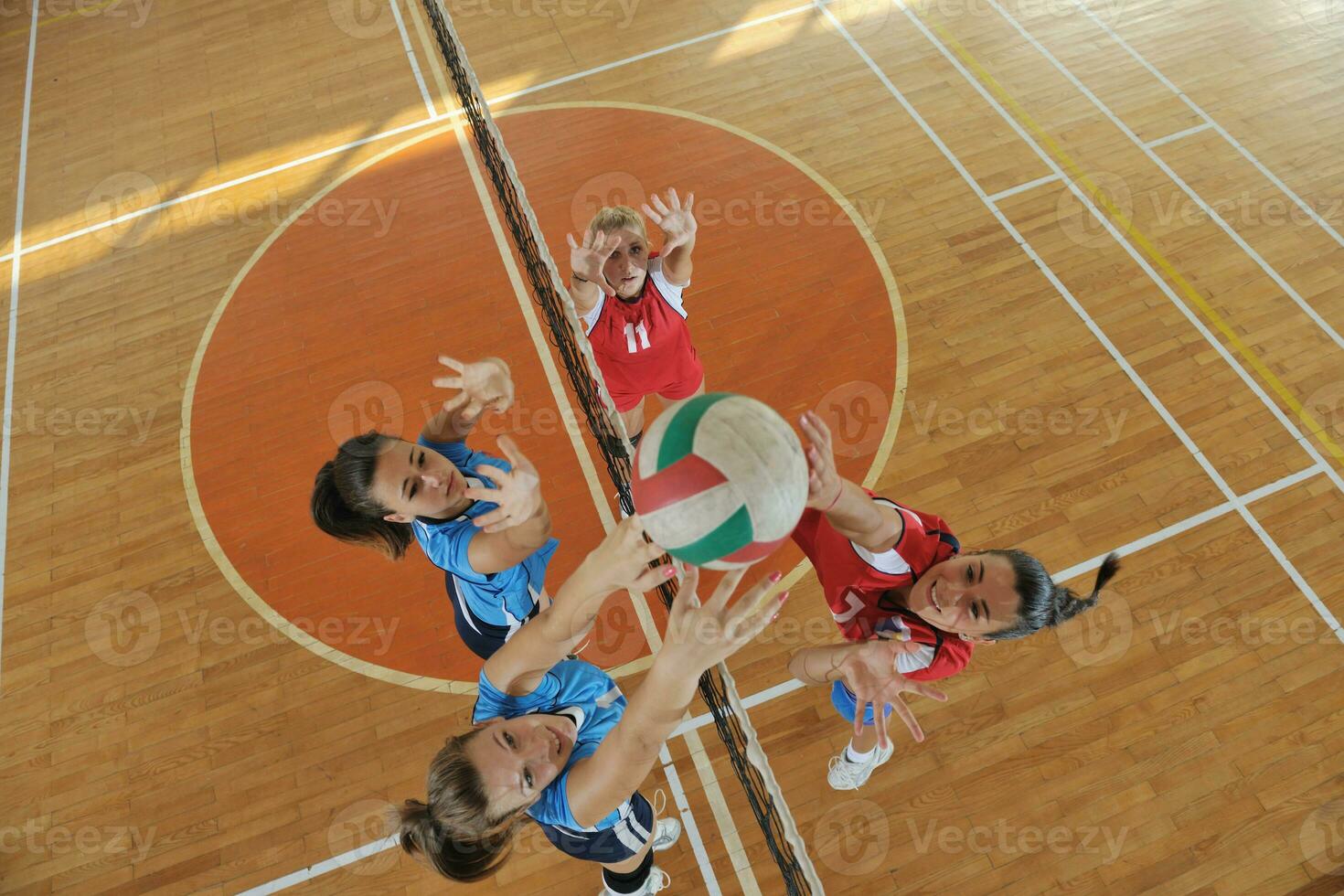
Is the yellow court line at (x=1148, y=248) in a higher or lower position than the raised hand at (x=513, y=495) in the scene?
lower

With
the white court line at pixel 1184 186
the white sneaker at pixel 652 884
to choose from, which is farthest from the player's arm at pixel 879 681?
the white court line at pixel 1184 186

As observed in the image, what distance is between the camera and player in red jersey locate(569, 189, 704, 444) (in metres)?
4.62

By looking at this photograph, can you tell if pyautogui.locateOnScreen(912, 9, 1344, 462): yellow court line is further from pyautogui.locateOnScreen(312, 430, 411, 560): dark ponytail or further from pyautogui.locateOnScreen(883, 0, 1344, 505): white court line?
pyautogui.locateOnScreen(312, 430, 411, 560): dark ponytail

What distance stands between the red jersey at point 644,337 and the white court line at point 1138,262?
13.2 ft

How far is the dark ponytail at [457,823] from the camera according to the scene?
9.23 feet

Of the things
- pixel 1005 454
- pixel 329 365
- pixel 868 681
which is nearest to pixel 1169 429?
pixel 1005 454

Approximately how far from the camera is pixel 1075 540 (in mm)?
5895

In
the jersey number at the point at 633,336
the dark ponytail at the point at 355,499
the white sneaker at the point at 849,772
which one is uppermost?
the dark ponytail at the point at 355,499

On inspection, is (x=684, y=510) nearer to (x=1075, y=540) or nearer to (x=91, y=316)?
(x=1075, y=540)

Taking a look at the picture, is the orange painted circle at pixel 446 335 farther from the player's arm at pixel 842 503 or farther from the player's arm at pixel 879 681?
the player's arm at pixel 879 681

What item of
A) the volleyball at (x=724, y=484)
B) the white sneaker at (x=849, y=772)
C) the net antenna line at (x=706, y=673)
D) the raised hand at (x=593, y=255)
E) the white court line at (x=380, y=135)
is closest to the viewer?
the volleyball at (x=724, y=484)

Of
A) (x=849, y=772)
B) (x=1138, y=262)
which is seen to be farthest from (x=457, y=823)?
(x=1138, y=262)

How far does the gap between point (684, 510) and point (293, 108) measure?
877 cm

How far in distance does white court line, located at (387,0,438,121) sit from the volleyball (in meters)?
7.69
